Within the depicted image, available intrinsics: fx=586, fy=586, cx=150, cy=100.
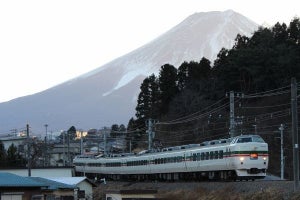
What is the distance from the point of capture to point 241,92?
7506 centimetres

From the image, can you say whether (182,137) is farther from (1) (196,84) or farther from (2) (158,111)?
(2) (158,111)

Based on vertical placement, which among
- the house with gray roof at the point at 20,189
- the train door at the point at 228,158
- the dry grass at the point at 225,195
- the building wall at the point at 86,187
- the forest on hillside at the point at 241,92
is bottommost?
the building wall at the point at 86,187

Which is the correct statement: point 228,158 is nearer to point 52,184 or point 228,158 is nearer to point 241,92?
point 52,184

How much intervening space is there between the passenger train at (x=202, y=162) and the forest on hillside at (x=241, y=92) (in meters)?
15.3

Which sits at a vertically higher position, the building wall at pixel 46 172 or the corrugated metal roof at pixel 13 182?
the corrugated metal roof at pixel 13 182

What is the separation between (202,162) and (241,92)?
126 feet

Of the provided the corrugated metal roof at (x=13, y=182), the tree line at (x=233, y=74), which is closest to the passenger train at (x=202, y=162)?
the corrugated metal roof at (x=13, y=182)

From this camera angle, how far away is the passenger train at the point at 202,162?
109 feet

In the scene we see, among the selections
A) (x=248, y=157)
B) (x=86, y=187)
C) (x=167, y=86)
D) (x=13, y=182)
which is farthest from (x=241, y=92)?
(x=13, y=182)

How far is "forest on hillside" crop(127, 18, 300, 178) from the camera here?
67369 millimetres

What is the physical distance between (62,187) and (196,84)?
49.0 metres

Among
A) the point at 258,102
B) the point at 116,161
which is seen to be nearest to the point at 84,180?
the point at 116,161

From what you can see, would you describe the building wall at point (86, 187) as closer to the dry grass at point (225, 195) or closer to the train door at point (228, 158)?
the dry grass at point (225, 195)

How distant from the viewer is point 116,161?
5731 cm
